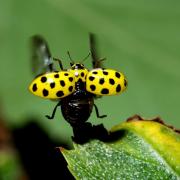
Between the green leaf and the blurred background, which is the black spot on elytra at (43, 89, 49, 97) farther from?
the blurred background

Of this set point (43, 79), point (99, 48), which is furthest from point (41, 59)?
point (99, 48)

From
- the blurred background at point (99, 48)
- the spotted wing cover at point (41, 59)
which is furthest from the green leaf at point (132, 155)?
the blurred background at point (99, 48)

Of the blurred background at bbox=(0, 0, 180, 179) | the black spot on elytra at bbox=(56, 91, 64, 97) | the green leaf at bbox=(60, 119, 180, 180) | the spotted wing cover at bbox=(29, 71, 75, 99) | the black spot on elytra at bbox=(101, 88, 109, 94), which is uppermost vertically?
the spotted wing cover at bbox=(29, 71, 75, 99)

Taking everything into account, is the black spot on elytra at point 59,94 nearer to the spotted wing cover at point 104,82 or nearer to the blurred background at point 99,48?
the spotted wing cover at point 104,82


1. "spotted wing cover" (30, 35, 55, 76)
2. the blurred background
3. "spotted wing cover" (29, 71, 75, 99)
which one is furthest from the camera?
the blurred background

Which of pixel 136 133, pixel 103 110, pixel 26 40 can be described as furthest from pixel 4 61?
pixel 136 133

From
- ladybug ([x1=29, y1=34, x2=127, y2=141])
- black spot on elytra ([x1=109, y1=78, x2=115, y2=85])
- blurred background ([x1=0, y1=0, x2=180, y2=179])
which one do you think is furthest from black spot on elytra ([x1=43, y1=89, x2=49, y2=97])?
blurred background ([x1=0, y1=0, x2=180, y2=179])
